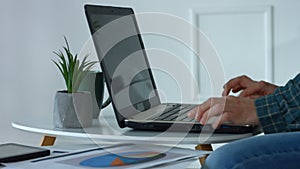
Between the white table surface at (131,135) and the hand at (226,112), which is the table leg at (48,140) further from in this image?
the hand at (226,112)

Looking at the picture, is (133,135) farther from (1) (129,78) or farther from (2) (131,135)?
(1) (129,78)

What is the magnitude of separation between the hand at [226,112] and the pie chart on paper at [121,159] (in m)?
0.25

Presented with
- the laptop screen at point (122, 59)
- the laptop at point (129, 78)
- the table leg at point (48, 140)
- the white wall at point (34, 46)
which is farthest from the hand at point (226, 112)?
the white wall at point (34, 46)

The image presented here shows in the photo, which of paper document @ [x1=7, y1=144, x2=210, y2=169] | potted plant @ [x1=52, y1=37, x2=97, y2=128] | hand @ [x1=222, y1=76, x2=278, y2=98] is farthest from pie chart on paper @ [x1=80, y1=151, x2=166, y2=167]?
hand @ [x1=222, y1=76, x2=278, y2=98]

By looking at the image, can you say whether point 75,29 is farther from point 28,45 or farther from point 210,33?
point 210,33

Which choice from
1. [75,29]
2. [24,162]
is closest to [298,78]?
[24,162]

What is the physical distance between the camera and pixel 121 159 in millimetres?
772

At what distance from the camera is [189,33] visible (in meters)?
2.42

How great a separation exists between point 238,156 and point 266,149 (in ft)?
0.11

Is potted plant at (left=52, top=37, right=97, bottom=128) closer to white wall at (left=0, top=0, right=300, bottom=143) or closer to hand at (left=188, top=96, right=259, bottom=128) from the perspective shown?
hand at (left=188, top=96, right=259, bottom=128)

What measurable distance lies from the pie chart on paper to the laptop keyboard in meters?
0.30

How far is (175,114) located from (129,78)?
158mm

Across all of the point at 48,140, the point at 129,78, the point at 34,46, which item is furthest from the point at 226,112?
the point at 34,46

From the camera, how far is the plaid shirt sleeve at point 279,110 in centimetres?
104
